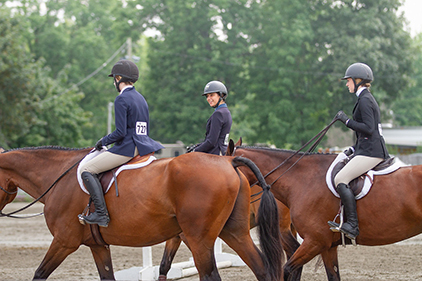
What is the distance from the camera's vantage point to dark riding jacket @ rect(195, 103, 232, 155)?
271 inches

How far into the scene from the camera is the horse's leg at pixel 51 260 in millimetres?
5738

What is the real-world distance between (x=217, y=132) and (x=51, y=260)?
2730 mm

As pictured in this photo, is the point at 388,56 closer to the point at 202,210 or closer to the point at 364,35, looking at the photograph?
the point at 364,35

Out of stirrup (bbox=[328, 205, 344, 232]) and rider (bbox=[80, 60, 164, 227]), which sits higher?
rider (bbox=[80, 60, 164, 227])

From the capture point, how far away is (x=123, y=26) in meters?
36.5

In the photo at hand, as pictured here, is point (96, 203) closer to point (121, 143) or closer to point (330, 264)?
point (121, 143)

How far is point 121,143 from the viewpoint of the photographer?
591 cm

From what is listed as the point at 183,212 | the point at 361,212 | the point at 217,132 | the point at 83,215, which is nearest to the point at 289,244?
the point at 361,212

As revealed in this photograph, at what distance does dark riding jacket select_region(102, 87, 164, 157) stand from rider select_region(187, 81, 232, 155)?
3.49 feet

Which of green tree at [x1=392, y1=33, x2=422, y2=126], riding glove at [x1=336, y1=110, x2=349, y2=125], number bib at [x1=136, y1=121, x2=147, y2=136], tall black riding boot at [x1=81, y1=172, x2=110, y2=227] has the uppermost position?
riding glove at [x1=336, y1=110, x2=349, y2=125]

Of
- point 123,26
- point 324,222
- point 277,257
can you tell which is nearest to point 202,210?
point 277,257

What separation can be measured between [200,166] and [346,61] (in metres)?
26.2

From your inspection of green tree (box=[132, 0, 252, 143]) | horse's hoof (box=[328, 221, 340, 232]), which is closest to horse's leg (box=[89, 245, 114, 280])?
horse's hoof (box=[328, 221, 340, 232])

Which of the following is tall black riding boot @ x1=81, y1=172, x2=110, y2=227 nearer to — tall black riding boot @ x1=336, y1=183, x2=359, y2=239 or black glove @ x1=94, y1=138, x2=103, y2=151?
black glove @ x1=94, y1=138, x2=103, y2=151
